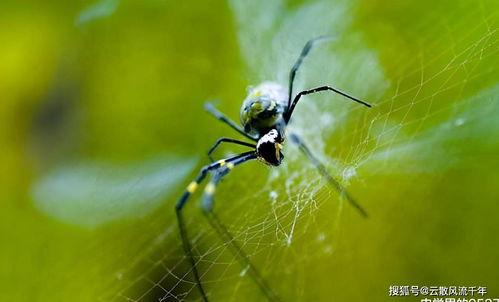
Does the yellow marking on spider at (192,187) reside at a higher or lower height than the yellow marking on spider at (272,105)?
lower

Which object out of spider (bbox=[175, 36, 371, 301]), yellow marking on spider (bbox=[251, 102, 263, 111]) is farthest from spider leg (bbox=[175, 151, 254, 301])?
yellow marking on spider (bbox=[251, 102, 263, 111])

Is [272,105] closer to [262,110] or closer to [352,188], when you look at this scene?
[262,110]

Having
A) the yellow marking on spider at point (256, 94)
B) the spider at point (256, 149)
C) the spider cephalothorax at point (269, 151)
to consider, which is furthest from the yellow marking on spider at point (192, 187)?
the yellow marking on spider at point (256, 94)

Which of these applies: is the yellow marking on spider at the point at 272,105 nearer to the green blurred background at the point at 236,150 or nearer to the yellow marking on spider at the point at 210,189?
the green blurred background at the point at 236,150

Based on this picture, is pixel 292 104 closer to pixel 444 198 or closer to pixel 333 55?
pixel 333 55

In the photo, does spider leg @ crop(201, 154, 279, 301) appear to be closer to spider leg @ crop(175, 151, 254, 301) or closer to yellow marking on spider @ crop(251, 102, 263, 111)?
spider leg @ crop(175, 151, 254, 301)

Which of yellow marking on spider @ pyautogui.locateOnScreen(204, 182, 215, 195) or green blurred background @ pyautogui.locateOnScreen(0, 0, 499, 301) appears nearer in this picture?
green blurred background @ pyautogui.locateOnScreen(0, 0, 499, 301)
